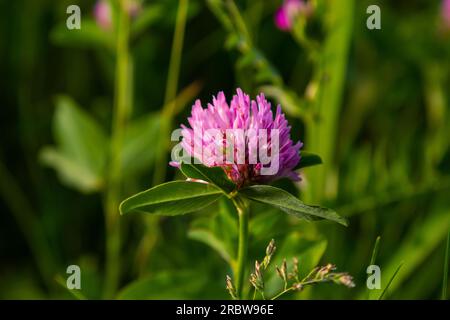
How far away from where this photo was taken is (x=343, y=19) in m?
1.05

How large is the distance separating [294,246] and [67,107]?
0.58m

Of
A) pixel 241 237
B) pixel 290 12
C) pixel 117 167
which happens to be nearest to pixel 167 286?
pixel 241 237

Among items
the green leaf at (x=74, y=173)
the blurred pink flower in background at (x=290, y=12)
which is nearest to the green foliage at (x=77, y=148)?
the green leaf at (x=74, y=173)

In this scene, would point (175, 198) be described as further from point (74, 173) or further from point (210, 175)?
point (74, 173)

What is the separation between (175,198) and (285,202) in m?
0.11

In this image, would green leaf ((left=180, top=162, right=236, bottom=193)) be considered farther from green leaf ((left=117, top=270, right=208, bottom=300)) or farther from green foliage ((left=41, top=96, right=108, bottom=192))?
green foliage ((left=41, top=96, right=108, bottom=192))

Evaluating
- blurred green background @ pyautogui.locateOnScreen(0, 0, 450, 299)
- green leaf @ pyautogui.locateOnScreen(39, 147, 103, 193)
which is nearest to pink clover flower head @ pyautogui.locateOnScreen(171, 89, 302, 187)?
blurred green background @ pyautogui.locateOnScreen(0, 0, 450, 299)

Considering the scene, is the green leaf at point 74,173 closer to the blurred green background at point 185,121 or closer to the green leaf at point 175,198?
the blurred green background at point 185,121

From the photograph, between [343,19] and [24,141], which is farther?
[24,141]

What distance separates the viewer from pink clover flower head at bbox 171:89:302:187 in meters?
0.61

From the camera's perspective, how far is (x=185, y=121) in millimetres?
1319

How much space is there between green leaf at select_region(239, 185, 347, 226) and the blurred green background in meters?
0.14
